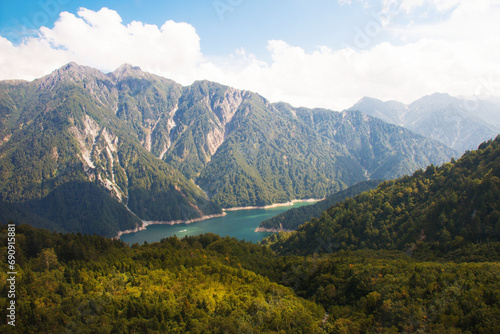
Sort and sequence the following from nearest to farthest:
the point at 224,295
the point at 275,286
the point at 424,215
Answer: the point at 224,295
the point at 275,286
the point at 424,215

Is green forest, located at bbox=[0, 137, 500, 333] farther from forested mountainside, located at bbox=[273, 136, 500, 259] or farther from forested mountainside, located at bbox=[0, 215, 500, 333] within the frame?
forested mountainside, located at bbox=[273, 136, 500, 259]

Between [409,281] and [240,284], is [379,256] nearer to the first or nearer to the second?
[409,281]

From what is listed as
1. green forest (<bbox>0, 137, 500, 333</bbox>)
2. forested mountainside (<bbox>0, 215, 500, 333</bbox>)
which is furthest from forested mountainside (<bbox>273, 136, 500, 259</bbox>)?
forested mountainside (<bbox>0, 215, 500, 333</bbox>)

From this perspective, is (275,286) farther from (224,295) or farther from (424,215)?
(424,215)

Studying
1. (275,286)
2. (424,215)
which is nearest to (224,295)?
(275,286)

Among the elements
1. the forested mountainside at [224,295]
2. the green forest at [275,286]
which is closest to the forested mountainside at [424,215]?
the green forest at [275,286]

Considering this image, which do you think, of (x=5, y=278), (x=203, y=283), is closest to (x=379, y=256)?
(x=203, y=283)
